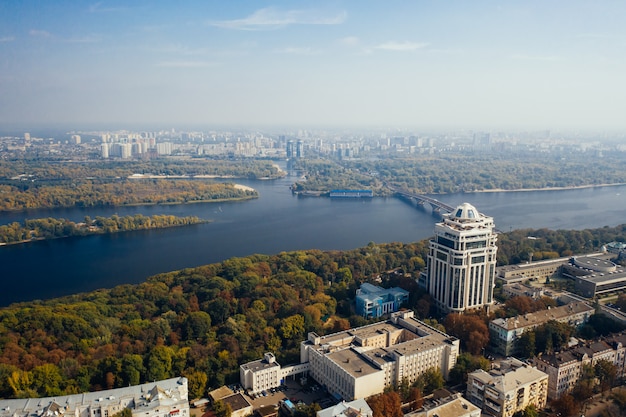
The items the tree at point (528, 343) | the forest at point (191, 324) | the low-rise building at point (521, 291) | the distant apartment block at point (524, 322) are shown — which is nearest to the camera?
the forest at point (191, 324)

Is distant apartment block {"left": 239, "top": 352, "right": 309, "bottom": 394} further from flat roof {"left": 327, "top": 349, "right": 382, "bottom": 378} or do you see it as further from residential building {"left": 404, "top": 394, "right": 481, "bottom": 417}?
residential building {"left": 404, "top": 394, "right": 481, "bottom": 417}

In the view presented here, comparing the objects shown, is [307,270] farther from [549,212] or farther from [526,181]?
[526,181]

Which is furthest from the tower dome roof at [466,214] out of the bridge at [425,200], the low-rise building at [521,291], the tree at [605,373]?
the bridge at [425,200]

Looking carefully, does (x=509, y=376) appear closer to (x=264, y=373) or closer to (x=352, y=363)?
(x=352, y=363)

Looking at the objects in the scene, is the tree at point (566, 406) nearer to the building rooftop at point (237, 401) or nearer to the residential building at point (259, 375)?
the residential building at point (259, 375)

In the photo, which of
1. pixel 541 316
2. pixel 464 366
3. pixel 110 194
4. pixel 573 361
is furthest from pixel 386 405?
pixel 110 194

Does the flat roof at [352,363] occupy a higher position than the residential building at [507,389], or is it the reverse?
the flat roof at [352,363]

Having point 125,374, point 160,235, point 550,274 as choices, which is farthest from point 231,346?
point 160,235
